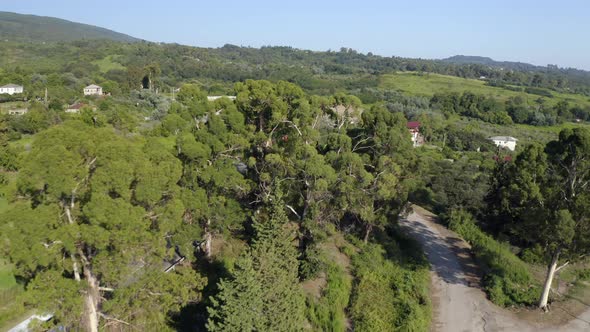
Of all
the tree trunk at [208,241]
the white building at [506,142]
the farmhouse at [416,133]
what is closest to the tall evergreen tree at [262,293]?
the tree trunk at [208,241]

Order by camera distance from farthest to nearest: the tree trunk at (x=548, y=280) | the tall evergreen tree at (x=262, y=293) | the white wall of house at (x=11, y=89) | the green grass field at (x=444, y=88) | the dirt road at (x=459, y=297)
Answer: the green grass field at (x=444, y=88) < the white wall of house at (x=11, y=89) < the tree trunk at (x=548, y=280) < the dirt road at (x=459, y=297) < the tall evergreen tree at (x=262, y=293)

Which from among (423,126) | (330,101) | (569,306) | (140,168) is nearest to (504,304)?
(569,306)

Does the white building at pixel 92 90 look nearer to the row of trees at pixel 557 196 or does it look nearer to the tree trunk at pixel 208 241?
the tree trunk at pixel 208 241

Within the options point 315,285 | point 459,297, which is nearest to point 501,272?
point 459,297

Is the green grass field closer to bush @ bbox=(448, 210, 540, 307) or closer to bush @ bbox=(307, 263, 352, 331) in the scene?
bush @ bbox=(448, 210, 540, 307)

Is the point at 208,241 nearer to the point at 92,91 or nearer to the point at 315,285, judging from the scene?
the point at 315,285

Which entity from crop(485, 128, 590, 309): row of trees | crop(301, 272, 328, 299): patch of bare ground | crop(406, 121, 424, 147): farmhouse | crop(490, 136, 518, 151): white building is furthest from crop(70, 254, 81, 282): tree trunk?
crop(490, 136, 518, 151): white building

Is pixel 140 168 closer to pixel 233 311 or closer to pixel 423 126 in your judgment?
pixel 233 311
